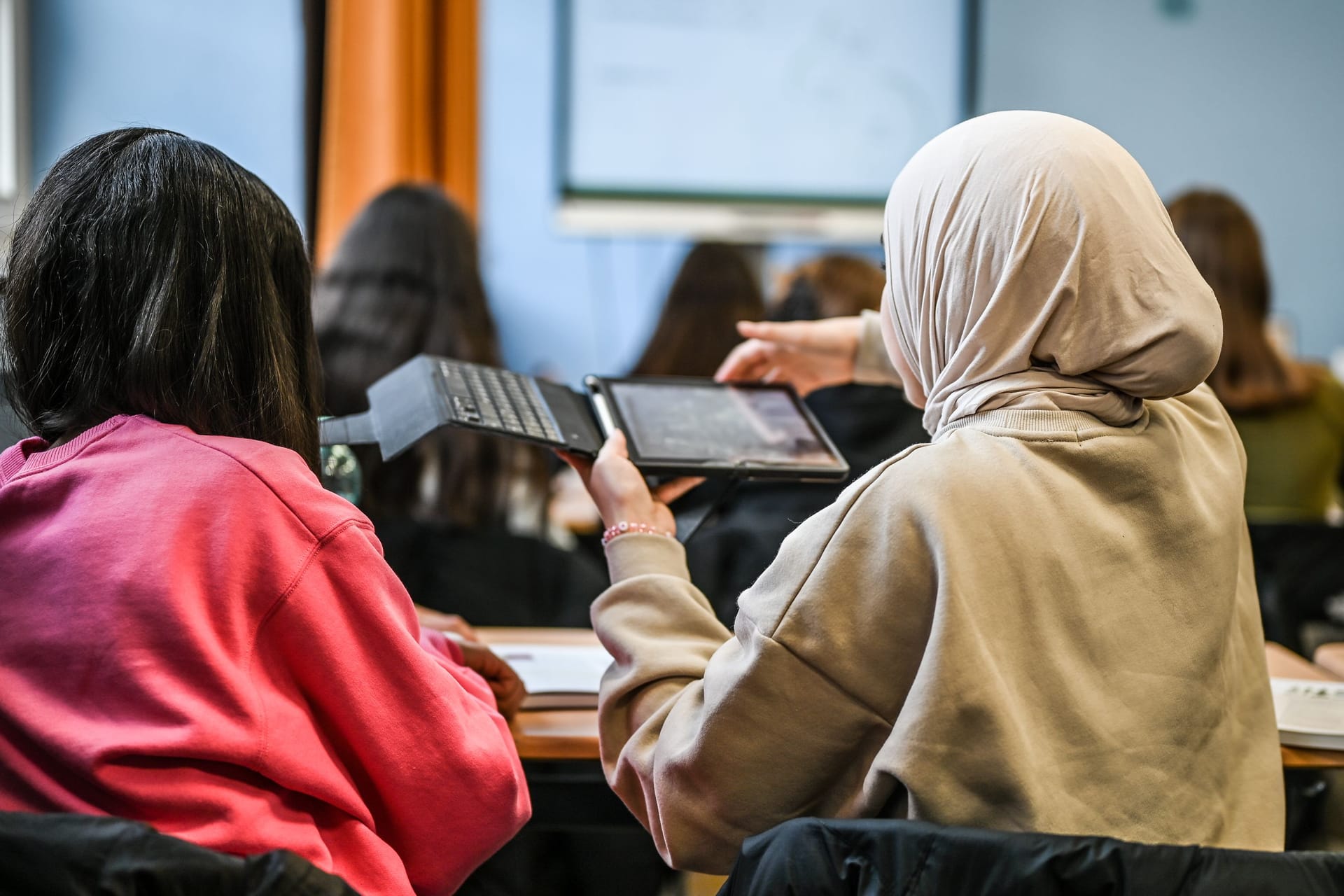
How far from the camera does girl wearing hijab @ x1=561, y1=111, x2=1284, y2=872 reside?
871 millimetres

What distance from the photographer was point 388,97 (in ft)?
10.7

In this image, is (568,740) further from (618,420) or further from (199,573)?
(199,573)

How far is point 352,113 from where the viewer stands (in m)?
3.28

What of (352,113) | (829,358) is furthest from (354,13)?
(829,358)

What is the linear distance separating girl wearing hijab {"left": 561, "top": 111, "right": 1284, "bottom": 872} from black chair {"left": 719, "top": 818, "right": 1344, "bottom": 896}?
0.13 m


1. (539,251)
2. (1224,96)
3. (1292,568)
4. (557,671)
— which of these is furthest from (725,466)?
(1224,96)

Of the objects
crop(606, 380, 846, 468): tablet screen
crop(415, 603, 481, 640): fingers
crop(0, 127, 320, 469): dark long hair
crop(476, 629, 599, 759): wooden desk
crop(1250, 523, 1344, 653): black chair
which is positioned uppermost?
crop(0, 127, 320, 469): dark long hair

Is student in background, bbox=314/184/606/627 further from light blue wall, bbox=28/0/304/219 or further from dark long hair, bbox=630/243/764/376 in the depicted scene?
light blue wall, bbox=28/0/304/219

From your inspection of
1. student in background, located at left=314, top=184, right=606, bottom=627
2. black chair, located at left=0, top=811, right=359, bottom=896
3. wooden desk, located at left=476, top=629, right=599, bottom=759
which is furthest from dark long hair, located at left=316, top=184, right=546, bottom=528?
black chair, located at left=0, top=811, right=359, bottom=896

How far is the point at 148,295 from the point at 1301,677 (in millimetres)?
1247

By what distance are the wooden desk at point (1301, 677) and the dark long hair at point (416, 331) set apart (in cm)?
116

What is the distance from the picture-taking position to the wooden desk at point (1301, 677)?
1177 millimetres

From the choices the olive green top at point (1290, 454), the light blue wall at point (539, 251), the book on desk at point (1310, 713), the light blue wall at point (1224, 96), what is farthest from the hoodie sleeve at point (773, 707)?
the light blue wall at point (1224, 96)

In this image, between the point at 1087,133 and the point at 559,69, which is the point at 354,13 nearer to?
the point at 559,69
